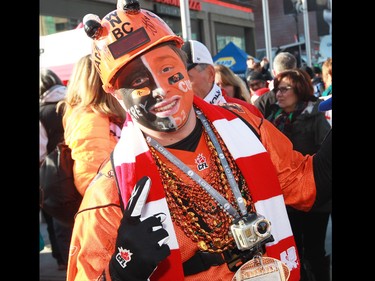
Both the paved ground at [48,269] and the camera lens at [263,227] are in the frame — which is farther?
the paved ground at [48,269]

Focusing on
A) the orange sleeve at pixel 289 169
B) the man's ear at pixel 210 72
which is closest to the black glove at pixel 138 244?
the orange sleeve at pixel 289 169

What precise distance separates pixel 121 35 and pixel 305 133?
2.35 m

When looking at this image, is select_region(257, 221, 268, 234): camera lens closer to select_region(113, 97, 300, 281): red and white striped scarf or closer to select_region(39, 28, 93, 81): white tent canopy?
select_region(113, 97, 300, 281): red and white striped scarf

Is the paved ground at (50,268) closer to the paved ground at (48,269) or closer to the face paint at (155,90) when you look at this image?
the paved ground at (48,269)

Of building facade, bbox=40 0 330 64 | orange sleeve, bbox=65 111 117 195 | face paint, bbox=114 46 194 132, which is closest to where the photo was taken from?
face paint, bbox=114 46 194 132

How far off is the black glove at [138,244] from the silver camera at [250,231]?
0.26 metres

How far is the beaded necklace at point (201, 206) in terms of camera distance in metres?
1.74

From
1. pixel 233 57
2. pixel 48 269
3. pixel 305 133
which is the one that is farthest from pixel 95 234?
pixel 233 57

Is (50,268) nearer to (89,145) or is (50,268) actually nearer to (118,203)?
(89,145)

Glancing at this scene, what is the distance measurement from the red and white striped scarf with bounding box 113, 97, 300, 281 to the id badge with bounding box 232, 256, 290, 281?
0.07m

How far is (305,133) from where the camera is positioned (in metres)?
3.79

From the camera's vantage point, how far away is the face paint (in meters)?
1.74

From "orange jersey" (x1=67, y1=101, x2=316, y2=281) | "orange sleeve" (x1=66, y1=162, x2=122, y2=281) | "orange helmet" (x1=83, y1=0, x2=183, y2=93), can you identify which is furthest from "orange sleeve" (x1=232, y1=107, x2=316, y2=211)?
"orange sleeve" (x1=66, y1=162, x2=122, y2=281)

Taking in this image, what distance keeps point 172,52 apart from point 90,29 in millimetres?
281
